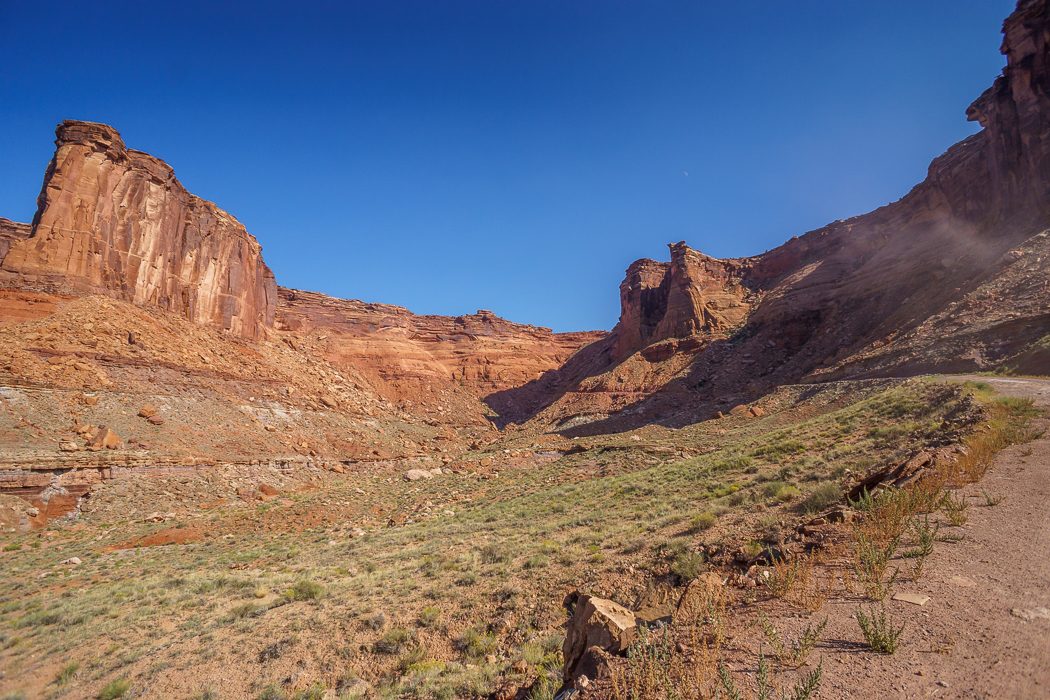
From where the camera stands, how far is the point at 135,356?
30.0 metres

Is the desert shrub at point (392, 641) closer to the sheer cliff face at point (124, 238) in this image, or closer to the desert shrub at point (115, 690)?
the desert shrub at point (115, 690)

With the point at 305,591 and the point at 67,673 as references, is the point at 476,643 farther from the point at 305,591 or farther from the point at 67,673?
the point at 67,673

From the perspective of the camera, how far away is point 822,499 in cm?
800

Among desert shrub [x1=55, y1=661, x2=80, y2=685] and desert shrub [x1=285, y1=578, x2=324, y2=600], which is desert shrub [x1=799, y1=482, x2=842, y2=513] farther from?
desert shrub [x1=55, y1=661, x2=80, y2=685]

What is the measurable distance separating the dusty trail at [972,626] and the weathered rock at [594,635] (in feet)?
5.14

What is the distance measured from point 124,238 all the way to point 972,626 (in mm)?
47197

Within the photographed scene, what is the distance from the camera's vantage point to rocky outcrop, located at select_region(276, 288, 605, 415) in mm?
67000

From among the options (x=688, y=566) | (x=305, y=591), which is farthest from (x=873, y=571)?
(x=305, y=591)

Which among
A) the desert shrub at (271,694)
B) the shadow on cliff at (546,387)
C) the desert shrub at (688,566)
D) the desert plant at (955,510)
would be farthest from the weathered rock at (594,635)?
the shadow on cliff at (546,387)

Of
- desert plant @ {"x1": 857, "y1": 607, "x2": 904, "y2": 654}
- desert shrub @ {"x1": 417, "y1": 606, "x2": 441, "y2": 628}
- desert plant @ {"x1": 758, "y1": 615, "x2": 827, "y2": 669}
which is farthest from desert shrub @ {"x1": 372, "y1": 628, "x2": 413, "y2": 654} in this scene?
desert plant @ {"x1": 857, "y1": 607, "x2": 904, "y2": 654}

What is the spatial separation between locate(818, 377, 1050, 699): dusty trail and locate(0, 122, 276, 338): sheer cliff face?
43.0 meters

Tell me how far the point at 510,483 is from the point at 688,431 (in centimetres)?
1469

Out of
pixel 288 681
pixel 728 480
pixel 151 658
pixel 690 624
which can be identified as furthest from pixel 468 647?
pixel 728 480

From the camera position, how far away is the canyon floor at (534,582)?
12.2ft
